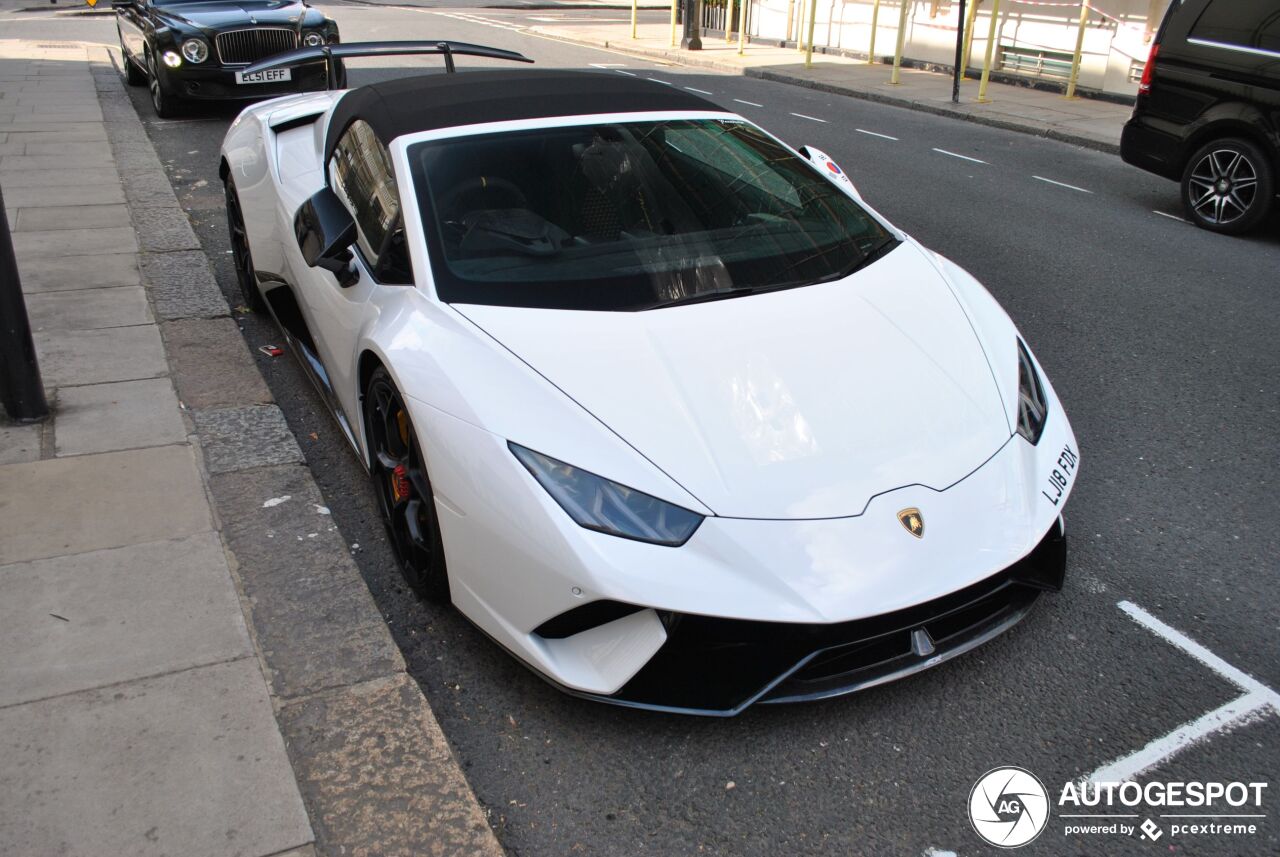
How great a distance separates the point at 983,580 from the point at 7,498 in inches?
128

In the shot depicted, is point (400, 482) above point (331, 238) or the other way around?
the other way around

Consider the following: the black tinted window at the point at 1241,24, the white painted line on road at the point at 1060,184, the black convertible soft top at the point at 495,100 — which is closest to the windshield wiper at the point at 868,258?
the black convertible soft top at the point at 495,100

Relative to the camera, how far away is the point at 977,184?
366 inches

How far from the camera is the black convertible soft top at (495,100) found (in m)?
3.79

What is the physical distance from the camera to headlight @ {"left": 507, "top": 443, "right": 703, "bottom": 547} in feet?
8.37

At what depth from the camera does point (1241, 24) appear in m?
7.80

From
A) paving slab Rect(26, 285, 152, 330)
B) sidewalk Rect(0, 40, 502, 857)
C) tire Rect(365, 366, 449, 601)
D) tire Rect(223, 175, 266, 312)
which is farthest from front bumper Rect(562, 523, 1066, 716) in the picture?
paving slab Rect(26, 285, 152, 330)

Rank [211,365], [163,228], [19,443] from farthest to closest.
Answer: [163,228]
[211,365]
[19,443]

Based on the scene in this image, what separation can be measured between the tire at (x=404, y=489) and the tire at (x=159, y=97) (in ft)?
31.7

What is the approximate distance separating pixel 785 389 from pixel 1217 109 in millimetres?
6759

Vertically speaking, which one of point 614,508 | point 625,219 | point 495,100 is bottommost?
point 614,508

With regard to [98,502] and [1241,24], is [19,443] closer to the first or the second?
[98,502]

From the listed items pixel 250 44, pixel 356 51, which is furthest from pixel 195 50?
pixel 356 51

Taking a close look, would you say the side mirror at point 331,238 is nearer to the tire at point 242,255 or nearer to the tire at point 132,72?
the tire at point 242,255
